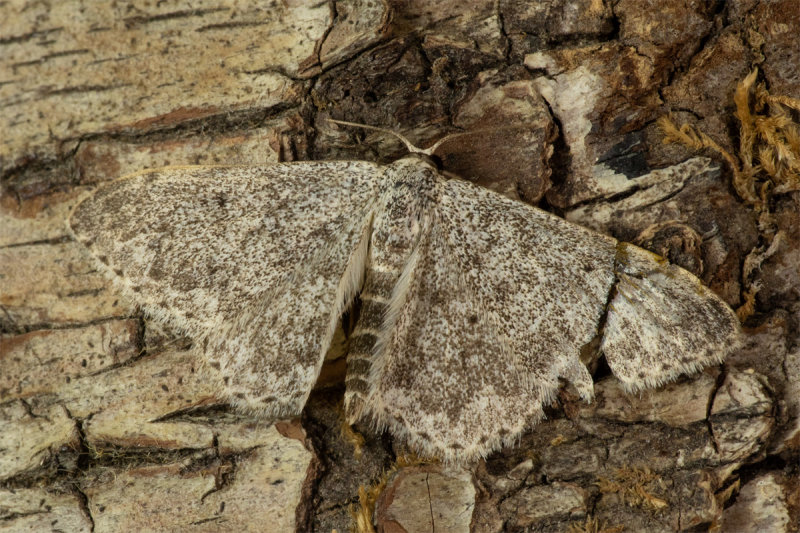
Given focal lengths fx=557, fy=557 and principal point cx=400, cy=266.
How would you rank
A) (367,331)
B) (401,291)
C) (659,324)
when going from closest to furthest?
(659,324), (367,331), (401,291)

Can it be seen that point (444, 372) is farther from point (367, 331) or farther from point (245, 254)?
point (245, 254)

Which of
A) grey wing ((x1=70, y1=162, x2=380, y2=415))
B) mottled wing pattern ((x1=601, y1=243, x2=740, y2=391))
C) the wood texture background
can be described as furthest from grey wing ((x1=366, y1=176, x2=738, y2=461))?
grey wing ((x1=70, y1=162, x2=380, y2=415))

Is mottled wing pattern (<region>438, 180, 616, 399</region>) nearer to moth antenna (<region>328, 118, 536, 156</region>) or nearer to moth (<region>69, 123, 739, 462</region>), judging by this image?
moth (<region>69, 123, 739, 462</region>)

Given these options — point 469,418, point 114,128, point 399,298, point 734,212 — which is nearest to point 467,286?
point 399,298

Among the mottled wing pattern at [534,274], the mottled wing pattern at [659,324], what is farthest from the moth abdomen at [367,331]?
the mottled wing pattern at [659,324]

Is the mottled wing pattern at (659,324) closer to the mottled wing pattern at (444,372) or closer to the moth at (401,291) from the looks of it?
the moth at (401,291)

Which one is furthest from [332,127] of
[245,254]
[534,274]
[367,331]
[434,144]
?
[534,274]

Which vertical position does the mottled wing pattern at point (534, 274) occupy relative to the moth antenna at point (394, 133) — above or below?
below
